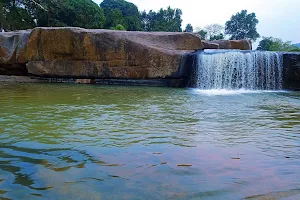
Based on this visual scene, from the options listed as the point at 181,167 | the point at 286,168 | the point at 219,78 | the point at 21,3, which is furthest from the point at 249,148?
the point at 21,3

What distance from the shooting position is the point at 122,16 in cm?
4388

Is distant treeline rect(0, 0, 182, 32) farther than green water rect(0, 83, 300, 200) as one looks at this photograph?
→ Yes

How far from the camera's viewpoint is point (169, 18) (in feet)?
200

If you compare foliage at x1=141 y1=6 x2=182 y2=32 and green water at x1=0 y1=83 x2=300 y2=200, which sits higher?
foliage at x1=141 y1=6 x2=182 y2=32

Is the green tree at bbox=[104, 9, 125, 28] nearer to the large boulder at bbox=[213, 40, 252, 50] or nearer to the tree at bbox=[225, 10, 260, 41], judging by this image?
the large boulder at bbox=[213, 40, 252, 50]

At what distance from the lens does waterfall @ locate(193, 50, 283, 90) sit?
14070 millimetres

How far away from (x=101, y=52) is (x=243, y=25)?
56.8 meters

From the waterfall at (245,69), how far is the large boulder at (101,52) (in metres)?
1.52

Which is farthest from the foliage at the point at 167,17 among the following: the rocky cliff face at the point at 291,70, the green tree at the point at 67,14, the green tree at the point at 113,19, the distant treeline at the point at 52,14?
the rocky cliff face at the point at 291,70

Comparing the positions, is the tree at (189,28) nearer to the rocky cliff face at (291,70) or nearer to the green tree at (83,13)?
the green tree at (83,13)

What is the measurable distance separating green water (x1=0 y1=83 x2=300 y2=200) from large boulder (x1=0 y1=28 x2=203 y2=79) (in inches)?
374

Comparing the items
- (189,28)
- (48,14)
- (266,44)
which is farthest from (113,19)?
(189,28)

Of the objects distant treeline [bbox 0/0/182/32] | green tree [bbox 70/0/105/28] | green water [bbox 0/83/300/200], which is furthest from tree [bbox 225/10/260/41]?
green water [bbox 0/83/300/200]

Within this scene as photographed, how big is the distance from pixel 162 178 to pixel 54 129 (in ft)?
7.20
